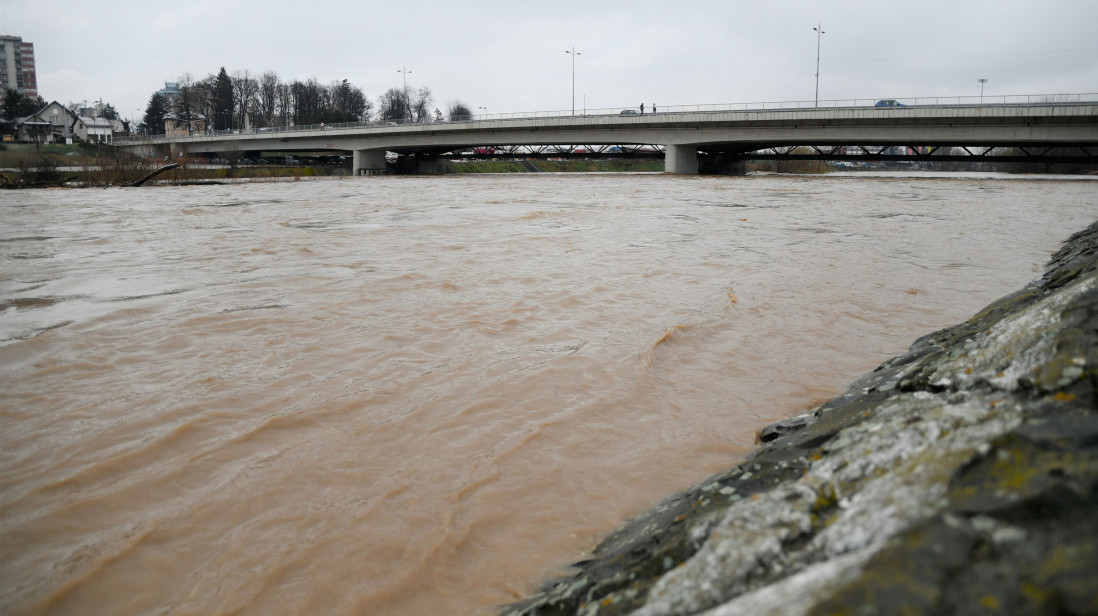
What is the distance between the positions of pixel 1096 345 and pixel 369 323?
6.15 meters

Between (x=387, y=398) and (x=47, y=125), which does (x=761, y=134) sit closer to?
(x=387, y=398)

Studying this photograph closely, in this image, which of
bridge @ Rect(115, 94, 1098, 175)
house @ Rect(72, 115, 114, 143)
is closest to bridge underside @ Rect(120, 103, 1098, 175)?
bridge @ Rect(115, 94, 1098, 175)

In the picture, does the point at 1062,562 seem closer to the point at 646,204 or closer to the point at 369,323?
the point at 369,323

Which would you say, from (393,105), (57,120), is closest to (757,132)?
(393,105)

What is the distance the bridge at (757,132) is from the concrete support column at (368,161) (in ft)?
0.36

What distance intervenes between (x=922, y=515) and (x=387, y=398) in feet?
13.3

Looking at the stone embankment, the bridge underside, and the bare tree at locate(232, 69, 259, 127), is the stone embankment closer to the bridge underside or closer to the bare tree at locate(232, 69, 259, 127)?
the bridge underside

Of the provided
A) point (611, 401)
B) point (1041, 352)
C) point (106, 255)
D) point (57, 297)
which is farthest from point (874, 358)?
point (106, 255)

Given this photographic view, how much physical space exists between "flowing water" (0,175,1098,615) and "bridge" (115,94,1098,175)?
123 ft

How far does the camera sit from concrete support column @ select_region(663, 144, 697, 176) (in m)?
55.9

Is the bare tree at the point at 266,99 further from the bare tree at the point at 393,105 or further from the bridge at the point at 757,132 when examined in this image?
the bridge at the point at 757,132

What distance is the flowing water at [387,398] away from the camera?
306cm

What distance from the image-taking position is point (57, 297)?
27.2ft

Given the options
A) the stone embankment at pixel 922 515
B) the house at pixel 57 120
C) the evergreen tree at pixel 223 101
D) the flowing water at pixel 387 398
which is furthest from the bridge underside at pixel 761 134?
the house at pixel 57 120
